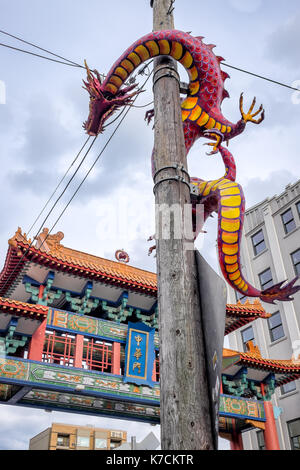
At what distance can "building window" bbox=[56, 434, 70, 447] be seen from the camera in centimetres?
5312

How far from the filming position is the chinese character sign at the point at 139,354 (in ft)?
46.2

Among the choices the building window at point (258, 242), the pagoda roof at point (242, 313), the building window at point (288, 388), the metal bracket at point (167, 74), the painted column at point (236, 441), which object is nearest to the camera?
the metal bracket at point (167, 74)

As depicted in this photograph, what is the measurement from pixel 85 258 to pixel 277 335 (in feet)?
45.3

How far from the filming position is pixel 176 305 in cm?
310

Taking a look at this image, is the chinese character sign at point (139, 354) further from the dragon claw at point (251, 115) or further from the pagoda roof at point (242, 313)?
the dragon claw at point (251, 115)

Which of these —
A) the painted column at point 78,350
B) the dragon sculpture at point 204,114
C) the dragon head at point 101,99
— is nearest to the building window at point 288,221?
the painted column at point 78,350

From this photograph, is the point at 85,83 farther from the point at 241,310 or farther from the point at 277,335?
the point at 277,335

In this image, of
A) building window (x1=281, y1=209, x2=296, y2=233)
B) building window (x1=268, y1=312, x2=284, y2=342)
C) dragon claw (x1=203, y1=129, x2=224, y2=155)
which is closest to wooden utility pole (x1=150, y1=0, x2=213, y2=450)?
dragon claw (x1=203, y1=129, x2=224, y2=155)

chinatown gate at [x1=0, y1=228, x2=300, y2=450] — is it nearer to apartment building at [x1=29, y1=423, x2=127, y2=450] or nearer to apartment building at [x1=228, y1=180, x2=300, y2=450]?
apartment building at [x1=228, y1=180, x2=300, y2=450]

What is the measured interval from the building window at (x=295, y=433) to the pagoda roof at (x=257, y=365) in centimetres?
563

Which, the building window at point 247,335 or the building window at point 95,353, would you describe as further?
the building window at point 247,335

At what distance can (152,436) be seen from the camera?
15.6 feet

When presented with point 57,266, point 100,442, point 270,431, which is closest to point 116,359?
point 57,266
